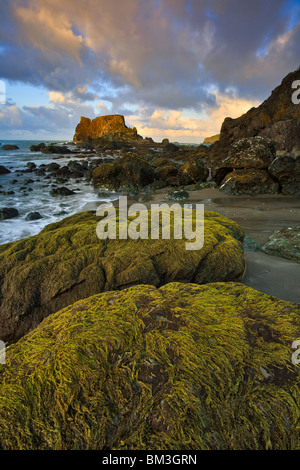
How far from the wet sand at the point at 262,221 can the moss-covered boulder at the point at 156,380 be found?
1.62 meters

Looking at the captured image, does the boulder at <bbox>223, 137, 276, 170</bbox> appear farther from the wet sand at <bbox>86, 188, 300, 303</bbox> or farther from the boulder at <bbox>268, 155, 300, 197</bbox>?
the wet sand at <bbox>86, 188, 300, 303</bbox>

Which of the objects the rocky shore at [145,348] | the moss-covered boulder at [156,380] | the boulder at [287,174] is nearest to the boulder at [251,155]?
the boulder at [287,174]

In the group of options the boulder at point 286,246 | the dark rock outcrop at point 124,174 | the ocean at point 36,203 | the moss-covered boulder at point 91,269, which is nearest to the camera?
the moss-covered boulder at point 91,269

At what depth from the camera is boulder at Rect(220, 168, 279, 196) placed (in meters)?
10.0

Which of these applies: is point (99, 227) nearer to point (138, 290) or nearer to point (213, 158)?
point (138, 290)

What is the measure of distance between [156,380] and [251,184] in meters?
10.2

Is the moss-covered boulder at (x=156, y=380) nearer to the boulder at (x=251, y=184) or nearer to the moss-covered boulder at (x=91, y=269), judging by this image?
the moss-covered boulder at (x=91, y=269)

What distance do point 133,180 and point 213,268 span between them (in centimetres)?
1092

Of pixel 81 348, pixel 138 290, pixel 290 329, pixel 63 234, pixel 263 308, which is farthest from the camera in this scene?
pixel 63 234

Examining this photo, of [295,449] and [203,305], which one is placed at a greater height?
[203,305]

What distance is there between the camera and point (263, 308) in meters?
2.26

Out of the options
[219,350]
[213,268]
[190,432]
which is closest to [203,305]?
[219,350]

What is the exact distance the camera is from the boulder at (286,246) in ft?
14.8

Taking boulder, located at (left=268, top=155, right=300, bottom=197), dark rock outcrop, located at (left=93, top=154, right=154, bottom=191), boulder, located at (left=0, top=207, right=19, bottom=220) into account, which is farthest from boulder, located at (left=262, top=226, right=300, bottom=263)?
boulder, located at (left=0, top=207, right=19, bottom=220)
